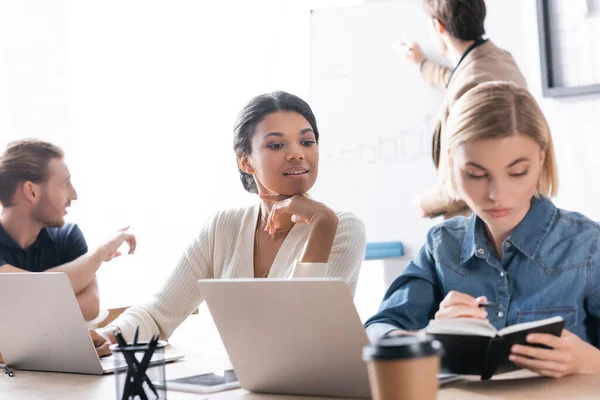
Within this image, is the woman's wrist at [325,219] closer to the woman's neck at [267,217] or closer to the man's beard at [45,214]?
the woman's neck at [267,217]

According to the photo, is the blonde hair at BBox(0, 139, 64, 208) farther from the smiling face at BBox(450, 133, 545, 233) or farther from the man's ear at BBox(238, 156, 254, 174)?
the smiling face at BBox(450, 133, 545, 233)

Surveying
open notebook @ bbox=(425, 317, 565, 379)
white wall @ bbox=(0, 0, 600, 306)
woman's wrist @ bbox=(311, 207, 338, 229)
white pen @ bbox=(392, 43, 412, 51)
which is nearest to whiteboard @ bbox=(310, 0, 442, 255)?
white pen @ bbox=(392, 43, 412, 51)

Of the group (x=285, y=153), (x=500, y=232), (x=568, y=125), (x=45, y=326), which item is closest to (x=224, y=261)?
(x=285, y=153)

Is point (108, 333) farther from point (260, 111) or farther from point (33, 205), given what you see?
point (33, 205)

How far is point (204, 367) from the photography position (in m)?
1.48

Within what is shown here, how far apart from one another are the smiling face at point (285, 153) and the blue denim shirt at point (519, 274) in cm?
42

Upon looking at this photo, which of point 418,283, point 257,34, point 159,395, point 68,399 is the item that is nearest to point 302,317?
point 159,395

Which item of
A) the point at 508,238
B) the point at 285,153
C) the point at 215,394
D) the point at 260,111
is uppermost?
the point at 260,111

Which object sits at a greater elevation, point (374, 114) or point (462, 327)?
point (374, 114)

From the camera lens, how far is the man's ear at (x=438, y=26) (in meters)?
2.62

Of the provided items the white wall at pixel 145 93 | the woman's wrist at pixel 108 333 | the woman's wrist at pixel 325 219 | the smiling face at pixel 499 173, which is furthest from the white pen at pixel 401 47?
the woman's wrist at pixel 108 333

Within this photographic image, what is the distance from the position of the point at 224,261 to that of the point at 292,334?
35.9 inches

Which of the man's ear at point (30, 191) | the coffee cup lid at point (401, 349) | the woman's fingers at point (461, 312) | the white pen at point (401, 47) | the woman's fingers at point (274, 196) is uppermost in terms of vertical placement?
the white pen at point (401, 47)

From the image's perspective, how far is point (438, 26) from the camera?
8.64 feet
